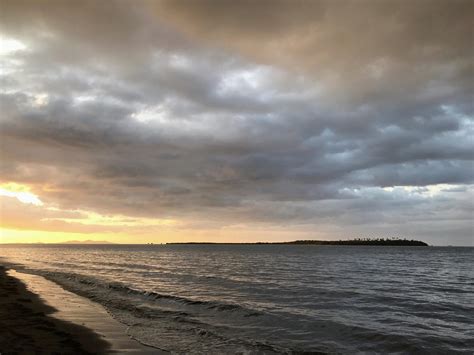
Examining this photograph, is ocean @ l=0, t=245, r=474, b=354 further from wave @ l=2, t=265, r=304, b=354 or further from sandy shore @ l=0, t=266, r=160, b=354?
sandy shore @ l=0, t=266, r=160, b=354

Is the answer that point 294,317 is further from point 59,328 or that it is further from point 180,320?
point 59,328

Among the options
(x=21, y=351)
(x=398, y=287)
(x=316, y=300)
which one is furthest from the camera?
(x=398, y=287)

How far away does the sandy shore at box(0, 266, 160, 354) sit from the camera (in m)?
14.0

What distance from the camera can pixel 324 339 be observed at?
56.4 ft

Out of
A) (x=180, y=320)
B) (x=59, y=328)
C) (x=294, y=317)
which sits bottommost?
(x=180, y=320)

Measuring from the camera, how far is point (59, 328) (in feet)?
56.2

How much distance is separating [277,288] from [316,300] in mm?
6635

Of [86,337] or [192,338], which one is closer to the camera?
[86,337]

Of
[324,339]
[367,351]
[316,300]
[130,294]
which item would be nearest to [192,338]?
[324,339]

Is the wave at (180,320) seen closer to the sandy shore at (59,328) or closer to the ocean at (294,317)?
the ocean at (294,317)

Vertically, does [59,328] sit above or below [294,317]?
above

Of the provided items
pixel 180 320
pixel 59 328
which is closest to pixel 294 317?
pixel 180 320

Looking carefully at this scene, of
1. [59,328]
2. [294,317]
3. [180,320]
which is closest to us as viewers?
[59,328]

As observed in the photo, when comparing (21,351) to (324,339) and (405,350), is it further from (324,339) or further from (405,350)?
(405,350)
